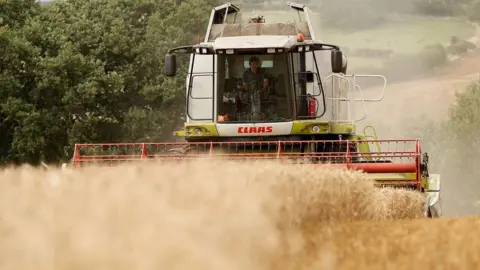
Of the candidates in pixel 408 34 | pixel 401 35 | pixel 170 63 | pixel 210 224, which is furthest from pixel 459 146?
pixel 210 224

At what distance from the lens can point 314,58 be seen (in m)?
12.0

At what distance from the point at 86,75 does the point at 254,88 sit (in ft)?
47.4

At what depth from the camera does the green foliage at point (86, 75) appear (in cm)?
2341

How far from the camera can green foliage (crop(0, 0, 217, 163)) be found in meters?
23.4

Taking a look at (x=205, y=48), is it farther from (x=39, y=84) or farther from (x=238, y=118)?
(x=39, y=84)

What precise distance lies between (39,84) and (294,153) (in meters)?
13.6

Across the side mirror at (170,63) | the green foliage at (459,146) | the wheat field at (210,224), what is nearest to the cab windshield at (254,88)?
the side mirror at (170,63)

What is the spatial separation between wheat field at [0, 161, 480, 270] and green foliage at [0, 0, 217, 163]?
15.3 m

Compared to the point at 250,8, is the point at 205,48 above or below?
below

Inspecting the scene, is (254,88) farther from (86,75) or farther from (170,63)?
(86,75)

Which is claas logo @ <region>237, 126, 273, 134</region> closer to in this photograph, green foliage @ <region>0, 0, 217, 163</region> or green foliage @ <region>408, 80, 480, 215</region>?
green foliage @ <region>0, 0, 217, 163</region>

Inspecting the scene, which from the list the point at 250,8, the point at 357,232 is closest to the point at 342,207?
the point at 357,232

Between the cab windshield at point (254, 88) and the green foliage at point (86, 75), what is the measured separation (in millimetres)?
11901

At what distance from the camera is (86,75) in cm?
2545
